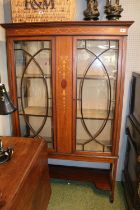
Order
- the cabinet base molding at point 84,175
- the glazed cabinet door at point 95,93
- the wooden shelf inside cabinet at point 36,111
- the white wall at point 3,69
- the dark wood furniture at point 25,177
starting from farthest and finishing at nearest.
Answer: the cabinet base molding at point 84,175 < the wooden shelf inside cabinet at point 36,111 < the white wall at point 3,69 < the glazed cabinet door at point 95,93 < the dark wood furniture at point 25,177

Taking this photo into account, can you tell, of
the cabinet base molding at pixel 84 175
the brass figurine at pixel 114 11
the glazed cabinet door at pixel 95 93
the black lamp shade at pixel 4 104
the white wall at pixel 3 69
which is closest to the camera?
the black lamp shade at pixel 4 104

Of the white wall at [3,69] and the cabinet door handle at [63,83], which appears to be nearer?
the cabinet door handle at [63,83]

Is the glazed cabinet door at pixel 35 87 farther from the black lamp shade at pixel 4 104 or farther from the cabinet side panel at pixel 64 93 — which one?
the black lamp shade at pixel 4 104

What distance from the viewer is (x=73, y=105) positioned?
1916 millimetres

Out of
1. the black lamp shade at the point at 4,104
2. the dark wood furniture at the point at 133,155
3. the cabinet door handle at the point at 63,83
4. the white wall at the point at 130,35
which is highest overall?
the white wall at the point at 130,35

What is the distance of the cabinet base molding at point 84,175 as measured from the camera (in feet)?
7.18

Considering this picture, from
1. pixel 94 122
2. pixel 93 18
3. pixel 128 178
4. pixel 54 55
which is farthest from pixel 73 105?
pixel 128 178

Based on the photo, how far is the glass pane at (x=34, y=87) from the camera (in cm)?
194

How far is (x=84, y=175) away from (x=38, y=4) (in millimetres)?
1937

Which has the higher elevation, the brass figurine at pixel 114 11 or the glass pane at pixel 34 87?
the brass figurine at pixel 114 11

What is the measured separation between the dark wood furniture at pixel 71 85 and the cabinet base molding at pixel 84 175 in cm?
2

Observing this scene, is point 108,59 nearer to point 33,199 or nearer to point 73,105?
point 73,105

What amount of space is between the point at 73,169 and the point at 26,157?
3.79 feet

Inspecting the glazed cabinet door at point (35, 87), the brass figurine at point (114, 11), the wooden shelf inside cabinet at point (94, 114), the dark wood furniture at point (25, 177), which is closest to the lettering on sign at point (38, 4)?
the glazed cabinet door at point (35, 87)
